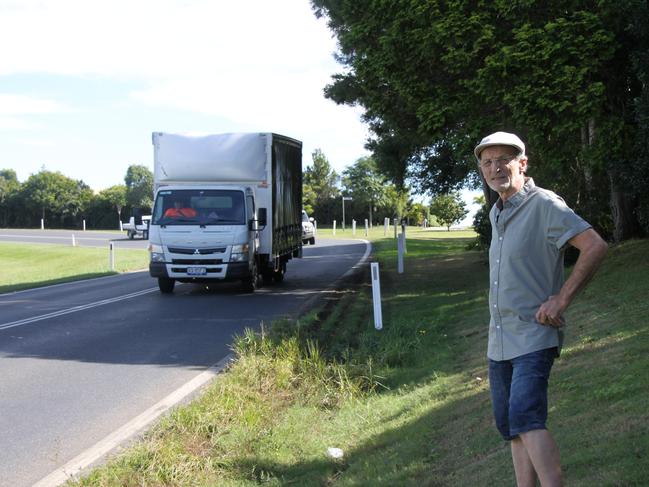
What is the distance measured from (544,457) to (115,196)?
82.4 meters

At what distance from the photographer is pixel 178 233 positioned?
52.2ft

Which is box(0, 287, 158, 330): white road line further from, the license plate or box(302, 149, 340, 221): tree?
box(302, 149, 340, 221): tree

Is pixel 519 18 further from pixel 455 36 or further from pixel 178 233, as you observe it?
pixel 178 233

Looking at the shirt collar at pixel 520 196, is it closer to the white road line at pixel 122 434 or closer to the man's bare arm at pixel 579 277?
the man's bare arm at pixel 579 277

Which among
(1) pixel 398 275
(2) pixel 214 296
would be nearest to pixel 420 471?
(2) pixel 214 296

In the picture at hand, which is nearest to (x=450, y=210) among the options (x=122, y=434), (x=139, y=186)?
(x=139, y=186)

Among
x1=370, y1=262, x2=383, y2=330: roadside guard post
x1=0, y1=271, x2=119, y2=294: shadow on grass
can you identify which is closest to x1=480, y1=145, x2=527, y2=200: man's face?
x1=370, y1=262, x2=383, y2=330: roadside guard post

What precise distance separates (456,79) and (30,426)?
378 inches

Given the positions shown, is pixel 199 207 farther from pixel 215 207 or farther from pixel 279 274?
pixel 279 274

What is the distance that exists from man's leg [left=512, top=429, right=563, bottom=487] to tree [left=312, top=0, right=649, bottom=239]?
8187 millimetres

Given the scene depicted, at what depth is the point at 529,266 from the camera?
11.6 ft

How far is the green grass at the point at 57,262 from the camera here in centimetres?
2680

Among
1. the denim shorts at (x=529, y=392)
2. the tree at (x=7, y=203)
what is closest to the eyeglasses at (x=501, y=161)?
the denim shorts at (x=529, y=392)

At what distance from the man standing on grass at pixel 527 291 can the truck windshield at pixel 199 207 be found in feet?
41.5
